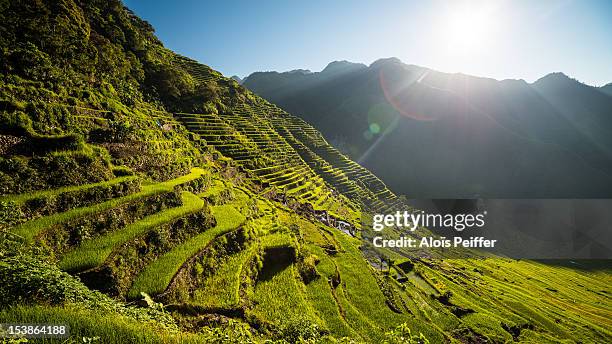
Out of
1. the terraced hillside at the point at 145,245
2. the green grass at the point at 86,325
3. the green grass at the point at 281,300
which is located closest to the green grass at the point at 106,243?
the terraced hillside at the point at 145,245

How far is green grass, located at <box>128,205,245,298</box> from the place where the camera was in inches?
454

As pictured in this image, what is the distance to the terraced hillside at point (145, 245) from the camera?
8102 millimetres

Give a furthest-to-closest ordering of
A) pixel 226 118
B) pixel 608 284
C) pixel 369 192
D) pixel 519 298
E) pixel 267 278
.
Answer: pixel 608 284 < pixel 369 192 < pixel 226 118 < pixel 519 298 < pixel 267 278

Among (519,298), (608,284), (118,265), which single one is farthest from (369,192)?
(608,284)

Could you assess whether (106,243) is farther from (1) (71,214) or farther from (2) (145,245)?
(1) (71,214)

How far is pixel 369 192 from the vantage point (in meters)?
87.3

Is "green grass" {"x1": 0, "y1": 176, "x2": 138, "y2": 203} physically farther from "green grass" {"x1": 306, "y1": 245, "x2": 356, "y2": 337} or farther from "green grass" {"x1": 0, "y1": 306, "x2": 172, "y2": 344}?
"green grass" {"x1": 306, "y1": 245, "x2": 356, "y2": 337}

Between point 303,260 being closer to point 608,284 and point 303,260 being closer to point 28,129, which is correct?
point 28,129

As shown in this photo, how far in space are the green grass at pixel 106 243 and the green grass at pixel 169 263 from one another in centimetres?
163

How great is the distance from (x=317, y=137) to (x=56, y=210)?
98866 mm

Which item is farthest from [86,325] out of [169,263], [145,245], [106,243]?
[145,245]

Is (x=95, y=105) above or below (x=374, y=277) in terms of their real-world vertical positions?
above

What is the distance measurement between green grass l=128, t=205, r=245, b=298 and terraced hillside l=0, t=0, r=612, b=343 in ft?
0.24

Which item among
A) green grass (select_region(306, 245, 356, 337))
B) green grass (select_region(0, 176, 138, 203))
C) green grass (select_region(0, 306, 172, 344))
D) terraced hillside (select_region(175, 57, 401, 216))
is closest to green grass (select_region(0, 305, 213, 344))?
green grass (select_region(0, 306, 172, 344))
